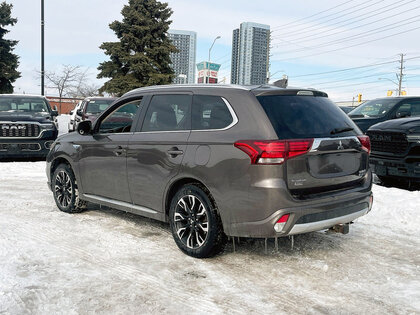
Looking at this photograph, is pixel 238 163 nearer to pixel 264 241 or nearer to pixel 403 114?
pixel 264 241

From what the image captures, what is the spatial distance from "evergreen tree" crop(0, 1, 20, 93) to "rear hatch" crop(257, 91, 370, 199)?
116ft

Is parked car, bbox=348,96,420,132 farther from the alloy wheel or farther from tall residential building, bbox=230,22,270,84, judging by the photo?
tall residential building, bbox=230,22,270,84

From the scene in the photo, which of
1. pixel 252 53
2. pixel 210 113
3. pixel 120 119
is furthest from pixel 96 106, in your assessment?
pixel 252 53

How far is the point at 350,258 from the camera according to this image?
14.1 feet

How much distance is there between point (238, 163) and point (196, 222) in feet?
2.69

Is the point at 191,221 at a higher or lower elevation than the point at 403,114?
lower

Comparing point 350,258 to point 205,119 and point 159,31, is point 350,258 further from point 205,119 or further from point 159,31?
point 159,31

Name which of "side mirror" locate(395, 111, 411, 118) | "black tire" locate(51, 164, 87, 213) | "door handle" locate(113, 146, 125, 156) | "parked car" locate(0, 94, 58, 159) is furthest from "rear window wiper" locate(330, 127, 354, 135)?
Answer: "parked car" locate(0, 94, 58, 159)

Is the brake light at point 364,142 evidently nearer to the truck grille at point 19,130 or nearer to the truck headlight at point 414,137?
the truck headlight at point 414,137

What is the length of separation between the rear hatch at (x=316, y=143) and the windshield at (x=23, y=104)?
423 inches

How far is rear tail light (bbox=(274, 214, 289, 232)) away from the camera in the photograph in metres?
3.61

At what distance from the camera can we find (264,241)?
15.7 feet

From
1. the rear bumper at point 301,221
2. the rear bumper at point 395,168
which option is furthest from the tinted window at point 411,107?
the rear bumper at point 301,221

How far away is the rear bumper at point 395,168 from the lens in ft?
24.6
